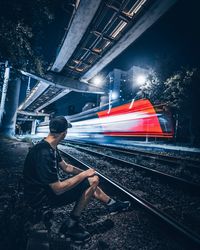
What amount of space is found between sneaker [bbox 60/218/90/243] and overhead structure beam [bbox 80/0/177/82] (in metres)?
8.36

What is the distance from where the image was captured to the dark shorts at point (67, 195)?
319cm

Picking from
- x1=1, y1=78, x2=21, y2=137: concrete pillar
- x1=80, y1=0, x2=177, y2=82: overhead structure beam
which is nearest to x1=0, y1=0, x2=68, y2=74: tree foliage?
x1=80, y1=0, x2=177, y2=82: overhead structure beam

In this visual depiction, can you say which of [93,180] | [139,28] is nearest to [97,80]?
[139,28]

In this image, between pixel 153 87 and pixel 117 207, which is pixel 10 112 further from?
pixel 117 207

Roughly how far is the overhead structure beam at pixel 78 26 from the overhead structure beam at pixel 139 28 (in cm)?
211

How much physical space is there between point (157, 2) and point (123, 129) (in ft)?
27.9

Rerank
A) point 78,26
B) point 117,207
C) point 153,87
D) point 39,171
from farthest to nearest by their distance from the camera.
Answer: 1. point 153,87
2. point 78,26
3. point 117,207
4. point 39,171

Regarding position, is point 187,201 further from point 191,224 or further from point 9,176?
point 9,176

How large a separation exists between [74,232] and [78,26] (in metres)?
9.39

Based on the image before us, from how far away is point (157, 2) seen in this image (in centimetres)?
794

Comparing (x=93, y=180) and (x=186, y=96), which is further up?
(x=186, y=96)

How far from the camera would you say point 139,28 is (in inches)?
382

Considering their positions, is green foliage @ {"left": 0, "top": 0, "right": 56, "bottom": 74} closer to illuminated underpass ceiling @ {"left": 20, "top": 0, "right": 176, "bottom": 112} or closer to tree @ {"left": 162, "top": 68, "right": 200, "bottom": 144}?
illuminated underpass ceiling @ {"left": 20, "top": 0, "right": 176, "bottom": 112}

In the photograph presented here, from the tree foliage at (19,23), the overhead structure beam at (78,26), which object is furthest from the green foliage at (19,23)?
the overhead structure beam at (78,26)
